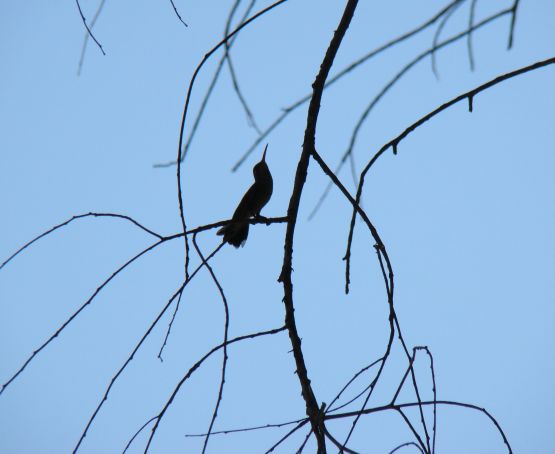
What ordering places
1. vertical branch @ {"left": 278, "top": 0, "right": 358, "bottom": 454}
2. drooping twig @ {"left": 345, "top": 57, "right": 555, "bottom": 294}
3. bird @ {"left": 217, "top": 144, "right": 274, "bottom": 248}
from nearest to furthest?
drooping twig @ {"left": 345, "top": 57, "right": 555, "bottom": 294} < vertical branch @ {"left": 278, "top": 0, "right": 358, "bottom": 454} < bird @ {"left": 217, "top": 144, "right": 274, "bottom": 248}

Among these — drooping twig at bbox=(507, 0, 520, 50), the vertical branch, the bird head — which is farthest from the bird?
drooping twig at bbox=(507, 0, 520, 50)

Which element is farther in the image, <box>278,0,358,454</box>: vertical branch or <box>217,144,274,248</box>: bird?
<box>217,144,274,248</box>: bird

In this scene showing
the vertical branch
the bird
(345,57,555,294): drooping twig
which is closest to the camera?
(345,57,555,294): drooping twig

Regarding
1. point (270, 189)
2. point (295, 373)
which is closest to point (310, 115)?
point (295, 373)

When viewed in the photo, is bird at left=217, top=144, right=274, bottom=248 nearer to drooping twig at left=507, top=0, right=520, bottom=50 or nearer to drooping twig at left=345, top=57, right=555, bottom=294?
drooping twig at left=345, top=57, right=555, bottom=294

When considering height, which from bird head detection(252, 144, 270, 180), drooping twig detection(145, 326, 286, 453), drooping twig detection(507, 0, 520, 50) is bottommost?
drooping twig detection(145, 326, 286, 453)

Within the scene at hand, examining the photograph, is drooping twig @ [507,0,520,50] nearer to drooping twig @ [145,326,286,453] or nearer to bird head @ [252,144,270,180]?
drooping twig @ [145,326,286,453]

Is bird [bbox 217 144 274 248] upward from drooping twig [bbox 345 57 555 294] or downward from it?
upward

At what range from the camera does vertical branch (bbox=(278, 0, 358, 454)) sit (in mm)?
1043

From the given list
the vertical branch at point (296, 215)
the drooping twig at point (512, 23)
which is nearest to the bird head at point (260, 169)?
the vertical branch at point (296, 215)

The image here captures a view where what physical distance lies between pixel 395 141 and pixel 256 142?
252 millimetres

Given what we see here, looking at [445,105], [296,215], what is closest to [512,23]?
[445,105]

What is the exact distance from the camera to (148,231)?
3.62 ft

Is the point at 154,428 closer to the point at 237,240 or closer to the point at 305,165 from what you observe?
the point at 305,165
